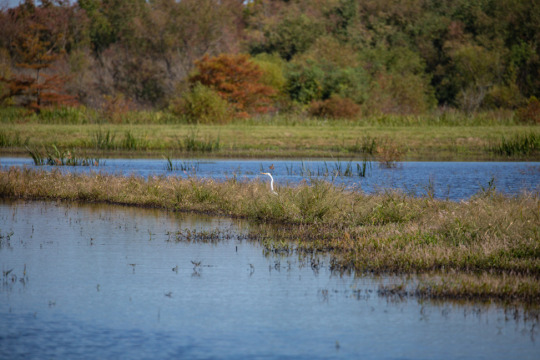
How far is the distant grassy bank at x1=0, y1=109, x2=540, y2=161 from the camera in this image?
1433 inches

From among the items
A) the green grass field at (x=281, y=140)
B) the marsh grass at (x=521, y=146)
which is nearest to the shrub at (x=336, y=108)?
the green grass field at (x=281, y=140)

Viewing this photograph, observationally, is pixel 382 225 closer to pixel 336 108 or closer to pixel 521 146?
pixel 521 146

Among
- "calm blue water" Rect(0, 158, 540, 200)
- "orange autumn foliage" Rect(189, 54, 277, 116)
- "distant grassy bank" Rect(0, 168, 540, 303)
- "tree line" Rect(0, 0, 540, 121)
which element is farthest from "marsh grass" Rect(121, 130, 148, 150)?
"distant grassy bank" Rect(0, 168, 540, 303)

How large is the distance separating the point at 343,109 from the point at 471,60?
53.8 ft

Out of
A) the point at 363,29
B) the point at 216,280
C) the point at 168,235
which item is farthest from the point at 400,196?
the point at 363,29

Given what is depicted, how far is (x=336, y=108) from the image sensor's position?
170 ft

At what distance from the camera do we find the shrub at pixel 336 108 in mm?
51625

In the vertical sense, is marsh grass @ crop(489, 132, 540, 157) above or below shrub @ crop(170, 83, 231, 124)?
below

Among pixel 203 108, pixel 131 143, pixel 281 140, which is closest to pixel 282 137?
pixel 281 140

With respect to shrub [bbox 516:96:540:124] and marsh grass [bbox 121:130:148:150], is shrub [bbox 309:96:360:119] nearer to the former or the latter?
shrub [bbox 516:96:540:124]

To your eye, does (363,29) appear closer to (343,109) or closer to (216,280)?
(343,109)

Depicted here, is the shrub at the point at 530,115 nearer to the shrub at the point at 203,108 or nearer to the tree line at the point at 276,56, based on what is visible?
the tree line at the point at 276,56

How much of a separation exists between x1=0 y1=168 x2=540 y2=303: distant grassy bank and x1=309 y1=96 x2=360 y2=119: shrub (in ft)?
104

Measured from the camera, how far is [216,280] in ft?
37.9
